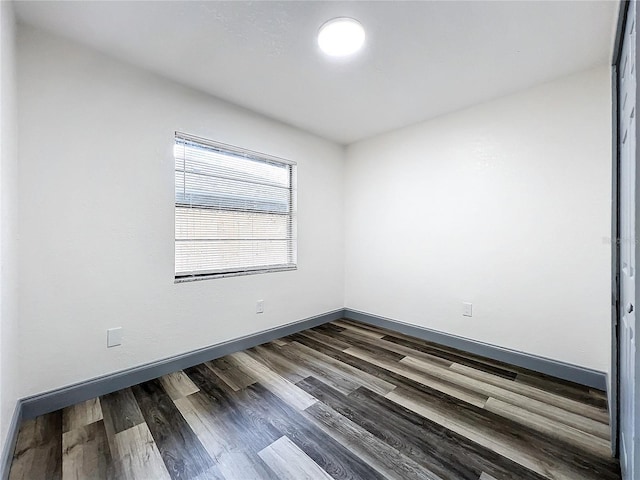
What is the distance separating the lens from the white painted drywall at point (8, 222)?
1.23 meters

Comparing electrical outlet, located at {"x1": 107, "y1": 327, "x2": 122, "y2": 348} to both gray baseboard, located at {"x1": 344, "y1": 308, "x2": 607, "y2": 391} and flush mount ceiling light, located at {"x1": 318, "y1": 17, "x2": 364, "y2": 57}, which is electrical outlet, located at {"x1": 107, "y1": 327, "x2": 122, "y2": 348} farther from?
gray baseboard, located at {"x1": 344, "y1": 308, "x2": 607, "y2": 391}

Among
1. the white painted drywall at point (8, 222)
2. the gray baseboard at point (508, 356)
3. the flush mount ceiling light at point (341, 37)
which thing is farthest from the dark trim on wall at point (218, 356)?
the flush mount ceiling light at point (341, 37)

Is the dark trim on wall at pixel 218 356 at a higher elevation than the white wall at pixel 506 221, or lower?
lower

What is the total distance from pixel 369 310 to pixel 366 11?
9.43 ft

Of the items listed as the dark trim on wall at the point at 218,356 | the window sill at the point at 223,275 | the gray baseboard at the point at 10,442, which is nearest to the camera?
the gray baseboard at the point at 10,442

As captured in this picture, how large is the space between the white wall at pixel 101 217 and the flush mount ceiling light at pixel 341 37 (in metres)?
1.15

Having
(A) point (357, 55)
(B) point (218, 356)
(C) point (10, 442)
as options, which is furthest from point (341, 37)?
(C) point (10, 442)

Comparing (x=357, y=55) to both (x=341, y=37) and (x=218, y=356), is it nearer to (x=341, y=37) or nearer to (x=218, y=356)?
(x=341, y=37)

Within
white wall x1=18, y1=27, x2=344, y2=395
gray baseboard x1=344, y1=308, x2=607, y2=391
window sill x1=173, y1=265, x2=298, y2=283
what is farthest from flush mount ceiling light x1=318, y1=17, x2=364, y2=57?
gray baseboard x1=344, y1=308, x2=607, y2=391

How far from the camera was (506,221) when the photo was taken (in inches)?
93.6

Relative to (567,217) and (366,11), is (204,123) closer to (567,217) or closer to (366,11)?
(366,11)

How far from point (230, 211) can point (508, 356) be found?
9.03 feet

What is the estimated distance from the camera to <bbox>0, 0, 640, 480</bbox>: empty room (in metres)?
1.35

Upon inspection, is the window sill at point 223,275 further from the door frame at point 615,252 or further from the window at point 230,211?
the door frame at point 615,252
